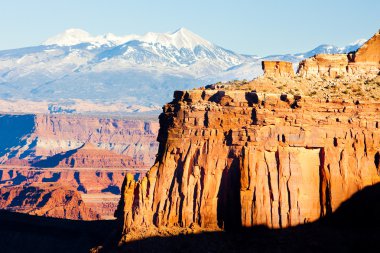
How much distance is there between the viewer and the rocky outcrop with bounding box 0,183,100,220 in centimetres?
16036

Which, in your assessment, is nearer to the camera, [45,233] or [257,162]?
[257,162]

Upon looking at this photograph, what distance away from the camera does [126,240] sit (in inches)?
2477

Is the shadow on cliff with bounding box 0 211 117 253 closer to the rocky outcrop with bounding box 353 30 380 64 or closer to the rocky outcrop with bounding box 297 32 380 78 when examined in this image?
the rocky outcrop with bounding box 297 32 380 78

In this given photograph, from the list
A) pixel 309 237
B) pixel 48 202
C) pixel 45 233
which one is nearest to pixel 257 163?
pixel 309 237

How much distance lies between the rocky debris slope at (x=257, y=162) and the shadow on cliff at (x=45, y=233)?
20.6m

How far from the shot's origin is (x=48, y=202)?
164m

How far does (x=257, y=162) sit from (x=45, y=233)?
127ft

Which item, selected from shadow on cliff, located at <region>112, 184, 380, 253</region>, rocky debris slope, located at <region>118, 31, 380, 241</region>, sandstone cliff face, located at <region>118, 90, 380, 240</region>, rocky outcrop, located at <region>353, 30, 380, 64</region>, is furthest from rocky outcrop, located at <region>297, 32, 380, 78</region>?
shadow on cliff, located at <region>112, 184, 380, 253</region>

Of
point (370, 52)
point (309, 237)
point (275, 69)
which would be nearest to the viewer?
point (309, 237)

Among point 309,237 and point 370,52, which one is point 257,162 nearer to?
point 309,237

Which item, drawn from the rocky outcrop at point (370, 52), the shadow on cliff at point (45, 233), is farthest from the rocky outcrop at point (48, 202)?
the rocky outcrop at point (370, 52)

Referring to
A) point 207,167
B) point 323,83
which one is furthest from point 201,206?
point 323,83

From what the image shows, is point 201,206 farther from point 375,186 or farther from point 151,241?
point 375,186

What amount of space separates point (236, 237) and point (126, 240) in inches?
235
